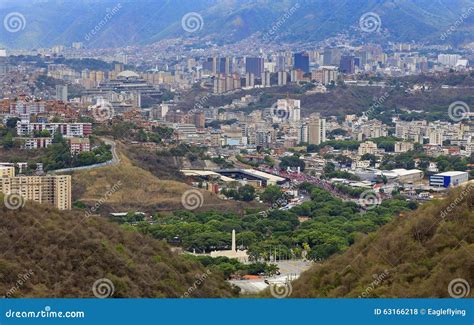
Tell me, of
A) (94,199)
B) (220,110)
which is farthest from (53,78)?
(94,199)

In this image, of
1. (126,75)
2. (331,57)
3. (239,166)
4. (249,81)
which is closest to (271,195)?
(239,166)

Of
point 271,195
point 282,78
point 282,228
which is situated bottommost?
point 282,228

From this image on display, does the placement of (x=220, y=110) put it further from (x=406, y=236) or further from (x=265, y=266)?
(x=406, y=236)

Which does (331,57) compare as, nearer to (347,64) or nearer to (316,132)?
(347,64)

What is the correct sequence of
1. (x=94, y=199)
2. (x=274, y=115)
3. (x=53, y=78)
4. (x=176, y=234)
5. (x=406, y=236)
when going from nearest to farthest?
1. (x=406, y=236)
2. (x=176, y=234)
3. (x=94, y=199)
4. (x=274, y=115)
5. (x=53, y=78)

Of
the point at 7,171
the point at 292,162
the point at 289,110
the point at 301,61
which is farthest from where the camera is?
the point at 301,61
